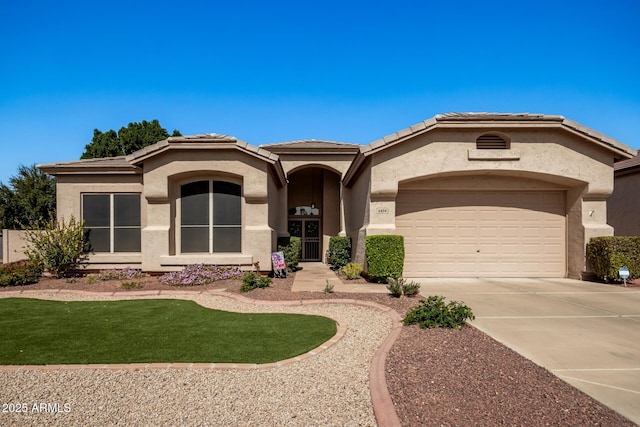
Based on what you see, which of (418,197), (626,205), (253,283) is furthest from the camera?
(626,205)

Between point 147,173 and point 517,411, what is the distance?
40.6 feet

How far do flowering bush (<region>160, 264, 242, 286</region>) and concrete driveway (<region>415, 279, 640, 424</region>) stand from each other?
19.8 feet

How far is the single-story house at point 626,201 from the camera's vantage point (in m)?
15.6

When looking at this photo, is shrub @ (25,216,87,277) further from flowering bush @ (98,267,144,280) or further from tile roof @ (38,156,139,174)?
tile roof @ (38,156,139,174)

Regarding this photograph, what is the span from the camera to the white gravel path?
363 cm

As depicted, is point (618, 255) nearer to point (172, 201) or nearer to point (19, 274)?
point (172, 201)

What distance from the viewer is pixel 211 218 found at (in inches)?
511

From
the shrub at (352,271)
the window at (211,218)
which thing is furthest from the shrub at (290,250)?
the shrub at (352,271)

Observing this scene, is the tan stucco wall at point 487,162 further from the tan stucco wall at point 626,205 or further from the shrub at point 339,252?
the tan stucco wall at point 626,205

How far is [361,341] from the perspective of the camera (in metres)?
5.98

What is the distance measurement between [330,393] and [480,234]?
10.9 meters

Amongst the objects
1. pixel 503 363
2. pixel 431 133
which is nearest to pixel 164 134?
pixel 431 133

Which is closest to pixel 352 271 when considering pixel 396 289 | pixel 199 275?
pixel 396 289

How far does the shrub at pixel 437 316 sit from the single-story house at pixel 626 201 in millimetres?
13867
